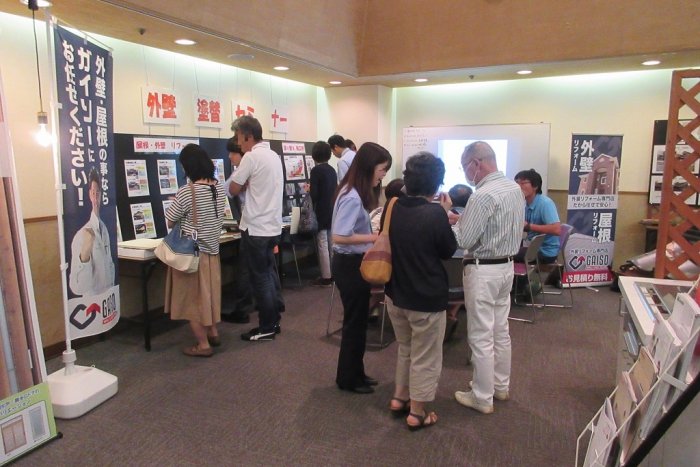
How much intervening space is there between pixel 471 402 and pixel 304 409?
3.14ft

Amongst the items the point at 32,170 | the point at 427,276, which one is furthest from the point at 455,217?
the point at 32,170

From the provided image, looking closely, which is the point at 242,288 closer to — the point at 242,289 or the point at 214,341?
the point at 242,289

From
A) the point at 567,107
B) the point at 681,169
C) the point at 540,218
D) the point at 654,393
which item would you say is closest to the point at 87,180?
the point at 654,393

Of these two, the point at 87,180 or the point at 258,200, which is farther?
the point at 258,200

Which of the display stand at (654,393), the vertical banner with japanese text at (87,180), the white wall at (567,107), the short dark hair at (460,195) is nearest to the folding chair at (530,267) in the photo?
the short dark hair at (460,195)

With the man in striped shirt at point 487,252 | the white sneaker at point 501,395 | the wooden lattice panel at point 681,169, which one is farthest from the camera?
the white sneaker at point 501,395

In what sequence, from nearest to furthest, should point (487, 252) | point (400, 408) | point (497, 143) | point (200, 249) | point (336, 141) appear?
point (487, 252) → point (400, 408) → point (200, 249) → point (336, 141) → point (497, 143)

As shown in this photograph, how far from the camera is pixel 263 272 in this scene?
363 cm

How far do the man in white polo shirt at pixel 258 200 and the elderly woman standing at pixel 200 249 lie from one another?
211 millimetres

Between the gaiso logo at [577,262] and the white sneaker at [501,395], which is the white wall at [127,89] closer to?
the white sneaker at [501,395]

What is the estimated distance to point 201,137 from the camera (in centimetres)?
464

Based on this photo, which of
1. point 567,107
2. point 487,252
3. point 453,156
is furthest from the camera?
point 453,156

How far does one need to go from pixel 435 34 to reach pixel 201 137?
2.68 m

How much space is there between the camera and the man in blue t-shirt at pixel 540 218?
4.44 meters
